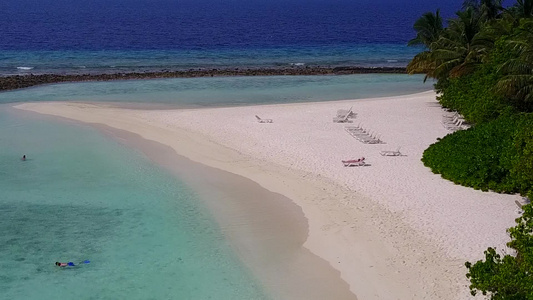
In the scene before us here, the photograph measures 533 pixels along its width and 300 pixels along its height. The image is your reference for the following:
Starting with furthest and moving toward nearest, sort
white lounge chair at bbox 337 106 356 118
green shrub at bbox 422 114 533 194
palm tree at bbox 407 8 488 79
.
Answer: white lounge chair at bbox 337 106 356 118, palm tree at bbox 407 8 488 79, green shrub at bbox 422 114 533 194

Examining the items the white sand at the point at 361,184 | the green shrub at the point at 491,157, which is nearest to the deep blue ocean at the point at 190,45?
the white sand at the point at 361,184

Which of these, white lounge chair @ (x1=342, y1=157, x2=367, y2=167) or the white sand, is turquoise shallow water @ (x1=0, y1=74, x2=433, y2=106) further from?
white lounge chair @ (x1=342, y1=157, x2=367, y2=167)

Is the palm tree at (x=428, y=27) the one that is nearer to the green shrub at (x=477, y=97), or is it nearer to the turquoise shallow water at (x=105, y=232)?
the green shrub at (x=477, y=97)

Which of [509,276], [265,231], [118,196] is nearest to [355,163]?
[265,231]

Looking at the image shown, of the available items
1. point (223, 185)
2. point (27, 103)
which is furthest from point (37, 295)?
point (27, 103)

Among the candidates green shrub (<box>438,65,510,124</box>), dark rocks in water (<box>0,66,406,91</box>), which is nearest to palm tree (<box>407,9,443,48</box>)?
green shrub (<box>438,65,510,124</box>)

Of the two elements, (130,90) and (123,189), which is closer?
(123,189)

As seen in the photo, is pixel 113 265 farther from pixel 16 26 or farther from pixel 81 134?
pixel 16 26
